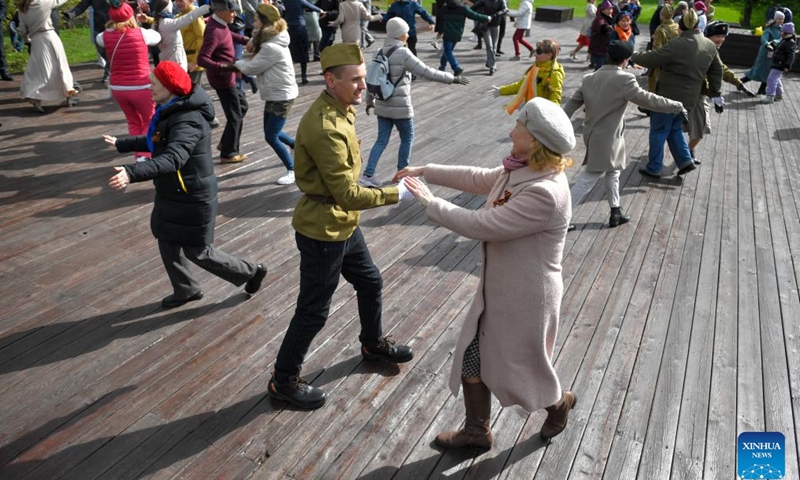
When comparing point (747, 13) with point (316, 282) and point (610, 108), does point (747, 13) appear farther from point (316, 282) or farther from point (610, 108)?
point (316, 282)

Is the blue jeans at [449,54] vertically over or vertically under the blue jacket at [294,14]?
under

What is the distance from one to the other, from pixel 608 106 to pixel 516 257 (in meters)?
3.52

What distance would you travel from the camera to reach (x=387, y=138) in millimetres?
6551

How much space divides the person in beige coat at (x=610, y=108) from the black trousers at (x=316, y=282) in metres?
3.00

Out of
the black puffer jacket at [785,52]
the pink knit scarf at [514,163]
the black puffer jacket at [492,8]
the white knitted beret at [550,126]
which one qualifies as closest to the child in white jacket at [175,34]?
the pink knit scarf at [514,163]

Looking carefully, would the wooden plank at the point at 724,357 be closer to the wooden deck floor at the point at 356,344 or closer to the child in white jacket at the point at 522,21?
the wooden deck floor at the point at 356,344

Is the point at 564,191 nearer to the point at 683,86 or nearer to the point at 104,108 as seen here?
the point at 683,86

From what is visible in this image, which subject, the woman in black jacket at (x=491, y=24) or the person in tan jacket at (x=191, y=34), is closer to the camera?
the person in tan jacket at (x=191, y=34)

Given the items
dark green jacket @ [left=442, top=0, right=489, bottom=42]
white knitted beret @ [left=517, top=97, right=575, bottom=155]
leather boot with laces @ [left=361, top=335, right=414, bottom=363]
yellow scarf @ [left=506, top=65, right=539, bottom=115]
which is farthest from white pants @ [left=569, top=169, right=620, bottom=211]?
dark green jacket @ [left=442, top=0, right=489, bottom=42]

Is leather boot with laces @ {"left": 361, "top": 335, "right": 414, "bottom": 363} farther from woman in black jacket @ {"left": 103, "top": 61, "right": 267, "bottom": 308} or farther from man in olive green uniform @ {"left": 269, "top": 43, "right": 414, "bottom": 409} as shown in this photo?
woman in black jacket @ {"left": 103, "top": 61, "right": 267, "bottom": 308}

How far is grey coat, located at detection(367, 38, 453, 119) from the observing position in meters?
6.00

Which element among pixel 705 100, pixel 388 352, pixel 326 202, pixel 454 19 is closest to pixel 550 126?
pixel 326 202

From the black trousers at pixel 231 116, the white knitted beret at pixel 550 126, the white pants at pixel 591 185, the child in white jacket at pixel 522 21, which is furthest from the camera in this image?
the child in white jacket at pixel 522 21

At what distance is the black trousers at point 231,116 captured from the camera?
693 centimetres
